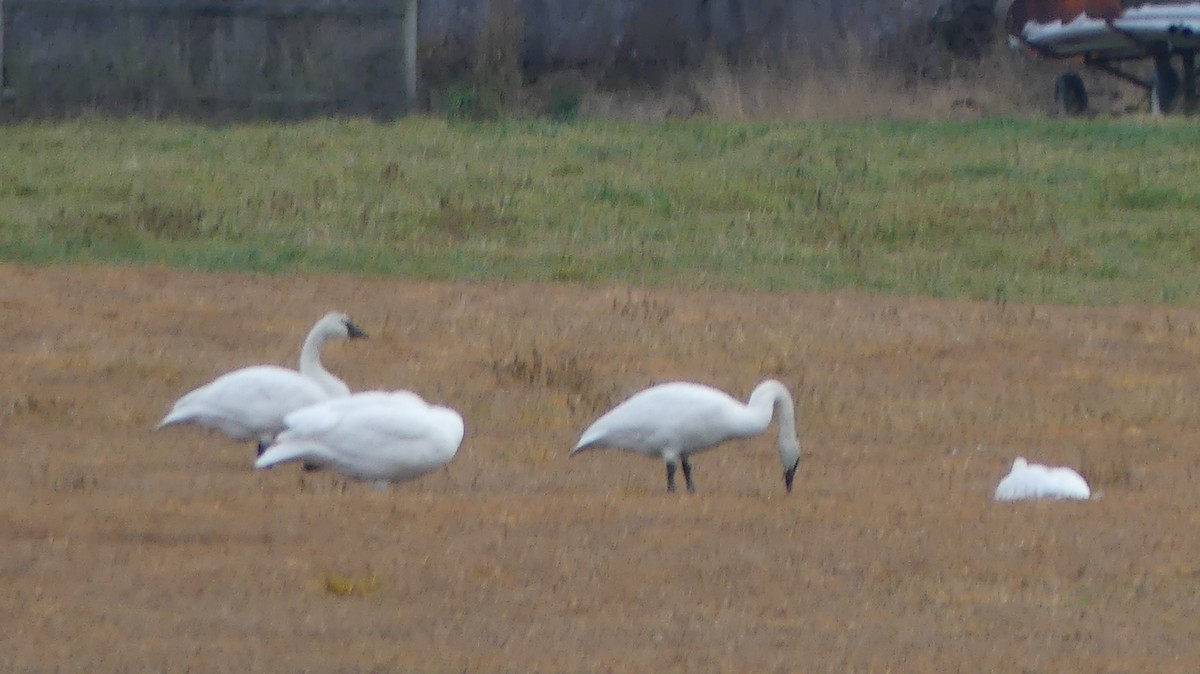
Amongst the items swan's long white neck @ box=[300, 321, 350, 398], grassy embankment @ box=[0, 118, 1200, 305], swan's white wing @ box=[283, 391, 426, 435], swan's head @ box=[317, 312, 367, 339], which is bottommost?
grassy embankment @ box=[0, 118, 1200, 305]

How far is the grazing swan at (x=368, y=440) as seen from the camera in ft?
26.1

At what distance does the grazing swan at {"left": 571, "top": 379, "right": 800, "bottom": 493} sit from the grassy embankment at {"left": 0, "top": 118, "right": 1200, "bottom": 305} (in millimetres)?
6354

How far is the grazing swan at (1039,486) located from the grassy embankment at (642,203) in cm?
619

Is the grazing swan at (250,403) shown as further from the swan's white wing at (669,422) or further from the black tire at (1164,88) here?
the black tire at (1164,88)

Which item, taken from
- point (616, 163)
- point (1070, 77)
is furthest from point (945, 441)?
point (1070, 77)

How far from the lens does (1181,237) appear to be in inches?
671

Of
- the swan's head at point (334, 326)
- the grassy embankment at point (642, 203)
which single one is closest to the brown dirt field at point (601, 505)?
the swan's head at point (334, 326)

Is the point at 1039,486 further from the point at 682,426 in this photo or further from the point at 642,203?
the point at 642,203

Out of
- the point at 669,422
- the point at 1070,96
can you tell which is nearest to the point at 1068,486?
the point at 669,422

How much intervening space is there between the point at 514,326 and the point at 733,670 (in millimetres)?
7431

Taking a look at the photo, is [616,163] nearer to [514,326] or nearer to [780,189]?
[780,189]

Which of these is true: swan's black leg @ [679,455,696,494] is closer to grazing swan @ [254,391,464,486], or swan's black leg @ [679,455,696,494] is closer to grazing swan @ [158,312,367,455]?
grazing swan @ [254,391,464,486]

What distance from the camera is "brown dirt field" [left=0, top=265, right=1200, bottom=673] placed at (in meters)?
6.25

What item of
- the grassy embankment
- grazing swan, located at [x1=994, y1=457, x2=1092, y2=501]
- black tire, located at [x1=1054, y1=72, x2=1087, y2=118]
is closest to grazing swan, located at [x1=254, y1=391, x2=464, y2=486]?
grazing swan, located at [x1=994, y1=457, x2=1092, y2=501]
